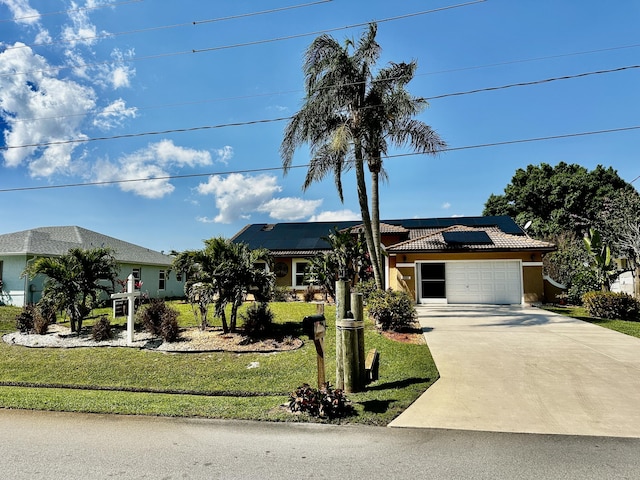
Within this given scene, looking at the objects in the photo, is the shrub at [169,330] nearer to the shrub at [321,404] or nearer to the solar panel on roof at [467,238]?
the shrub at [321,404]

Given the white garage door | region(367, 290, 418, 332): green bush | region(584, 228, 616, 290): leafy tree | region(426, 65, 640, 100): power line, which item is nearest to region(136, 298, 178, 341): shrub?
region(367, 290, 418, 332): green bush

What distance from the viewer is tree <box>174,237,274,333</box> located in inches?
403

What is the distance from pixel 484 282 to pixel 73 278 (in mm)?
16109

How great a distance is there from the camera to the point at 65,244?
2170 centimetres

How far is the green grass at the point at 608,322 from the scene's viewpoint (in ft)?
36.9

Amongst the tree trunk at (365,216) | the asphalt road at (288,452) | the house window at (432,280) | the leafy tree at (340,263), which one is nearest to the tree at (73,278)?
Result: the asphalt road at (288,452)

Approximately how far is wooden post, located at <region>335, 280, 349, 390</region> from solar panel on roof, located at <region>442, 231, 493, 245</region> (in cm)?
1318

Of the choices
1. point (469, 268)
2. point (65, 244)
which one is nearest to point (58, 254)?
point (65, 244)

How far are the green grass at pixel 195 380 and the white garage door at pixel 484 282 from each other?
27.6 ft

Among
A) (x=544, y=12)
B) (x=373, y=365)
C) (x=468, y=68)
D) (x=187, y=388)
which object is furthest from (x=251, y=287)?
(x=544, y=12)

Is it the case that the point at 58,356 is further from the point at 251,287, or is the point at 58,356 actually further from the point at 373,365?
the point at 373,365

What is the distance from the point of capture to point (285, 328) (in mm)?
11164

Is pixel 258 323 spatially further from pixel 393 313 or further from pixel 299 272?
pixel 299 272

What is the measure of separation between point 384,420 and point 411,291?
1380 cm
